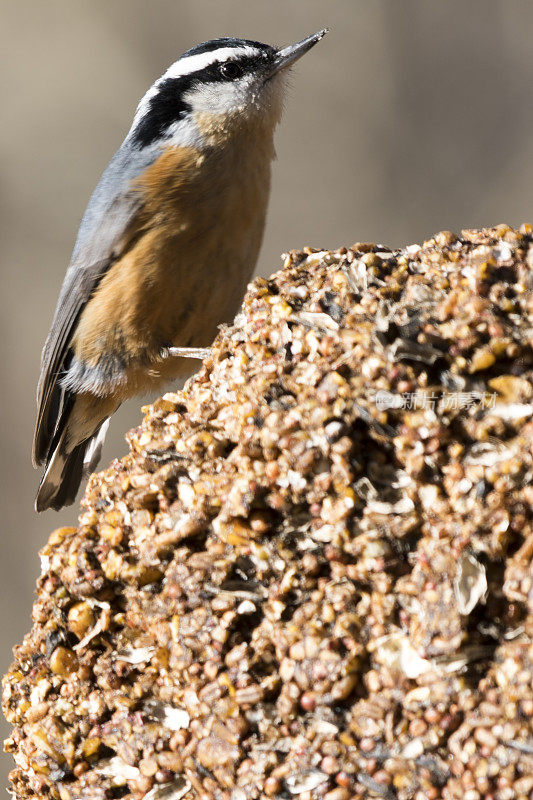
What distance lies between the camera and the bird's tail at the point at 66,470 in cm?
298

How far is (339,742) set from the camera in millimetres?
1303

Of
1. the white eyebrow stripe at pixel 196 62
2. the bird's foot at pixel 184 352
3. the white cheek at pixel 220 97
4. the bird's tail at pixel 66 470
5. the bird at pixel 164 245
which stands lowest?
the bird's tail at pixel 66 470

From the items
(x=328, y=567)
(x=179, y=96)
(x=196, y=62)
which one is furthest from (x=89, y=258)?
(x=328, y=567)

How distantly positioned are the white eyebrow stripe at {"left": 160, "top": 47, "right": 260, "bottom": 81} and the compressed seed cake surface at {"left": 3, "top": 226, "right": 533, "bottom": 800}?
167 centimetres

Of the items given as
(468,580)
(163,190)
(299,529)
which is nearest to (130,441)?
(299,529)

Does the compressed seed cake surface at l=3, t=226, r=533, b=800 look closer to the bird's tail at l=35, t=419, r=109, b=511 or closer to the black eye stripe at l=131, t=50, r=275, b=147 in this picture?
the bird's tail at l=35, t=419, r=109, b=511

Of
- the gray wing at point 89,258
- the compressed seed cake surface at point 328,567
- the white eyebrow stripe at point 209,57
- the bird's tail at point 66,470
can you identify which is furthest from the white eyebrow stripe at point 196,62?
the compressed seed cake surface at point 328,567

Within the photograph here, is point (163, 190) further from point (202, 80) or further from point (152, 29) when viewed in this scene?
point (152, 29)

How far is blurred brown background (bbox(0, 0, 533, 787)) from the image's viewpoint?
4555 mm

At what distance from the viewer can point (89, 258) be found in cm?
299

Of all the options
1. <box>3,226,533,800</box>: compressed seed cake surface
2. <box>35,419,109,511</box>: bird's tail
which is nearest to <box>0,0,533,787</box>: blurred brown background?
<box>35,419,109,511</box>: bird's tail

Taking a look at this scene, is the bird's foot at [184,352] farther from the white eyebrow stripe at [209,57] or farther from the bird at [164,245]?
the white eyebrow stripe at [209,57]

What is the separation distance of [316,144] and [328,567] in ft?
12.5

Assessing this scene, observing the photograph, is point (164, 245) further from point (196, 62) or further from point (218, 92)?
point (196, 62)
